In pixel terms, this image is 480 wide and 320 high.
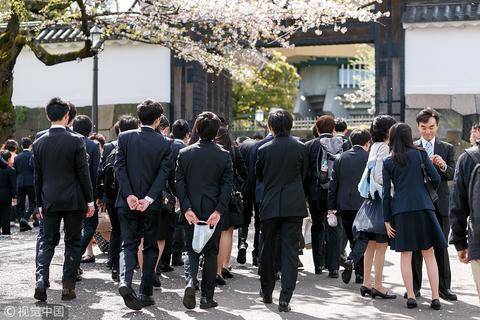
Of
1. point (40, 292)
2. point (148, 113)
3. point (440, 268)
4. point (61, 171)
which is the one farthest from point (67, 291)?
point (440, 268)

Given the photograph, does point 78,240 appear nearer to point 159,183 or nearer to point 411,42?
point 159,183

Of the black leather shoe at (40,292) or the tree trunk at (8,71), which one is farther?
the tree trunk at (8,71)

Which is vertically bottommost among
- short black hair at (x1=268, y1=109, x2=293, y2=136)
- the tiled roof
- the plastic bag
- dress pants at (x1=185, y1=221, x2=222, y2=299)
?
dress pants at (x1=185, y1=221, x2=222, y2=299)

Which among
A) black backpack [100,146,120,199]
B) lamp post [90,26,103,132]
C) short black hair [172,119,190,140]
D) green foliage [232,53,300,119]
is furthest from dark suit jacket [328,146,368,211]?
green foliage [232,53,300,119]

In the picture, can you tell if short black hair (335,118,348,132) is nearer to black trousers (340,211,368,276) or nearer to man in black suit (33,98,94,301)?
black trousers (340,211,368,276)

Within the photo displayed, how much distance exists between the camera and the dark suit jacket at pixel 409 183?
22.5 feet

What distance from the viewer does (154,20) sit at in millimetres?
13523

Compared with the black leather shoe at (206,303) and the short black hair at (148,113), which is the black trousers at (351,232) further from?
the short black hair at (148,113)

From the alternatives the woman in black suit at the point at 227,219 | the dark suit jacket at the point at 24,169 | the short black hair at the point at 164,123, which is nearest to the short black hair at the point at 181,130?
the short black hair at the point at 164,123

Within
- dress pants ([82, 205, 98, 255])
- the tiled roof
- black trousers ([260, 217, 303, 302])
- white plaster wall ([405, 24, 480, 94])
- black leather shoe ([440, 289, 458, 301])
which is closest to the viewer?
black trousers ([260, 217, 303, 302])

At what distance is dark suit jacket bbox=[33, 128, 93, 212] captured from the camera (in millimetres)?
7047

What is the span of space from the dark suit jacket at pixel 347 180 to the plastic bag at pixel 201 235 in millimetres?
2087

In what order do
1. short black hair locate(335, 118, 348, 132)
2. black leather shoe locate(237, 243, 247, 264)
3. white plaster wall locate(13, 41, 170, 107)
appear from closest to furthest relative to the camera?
short black hair locate(335, 118, 348, 132)
black leather shoe locate(237, 243, 247, 264)
white plaster wall locate(13, 41, 170, 107)

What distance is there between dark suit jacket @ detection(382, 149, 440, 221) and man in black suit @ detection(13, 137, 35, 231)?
918 centimetres
